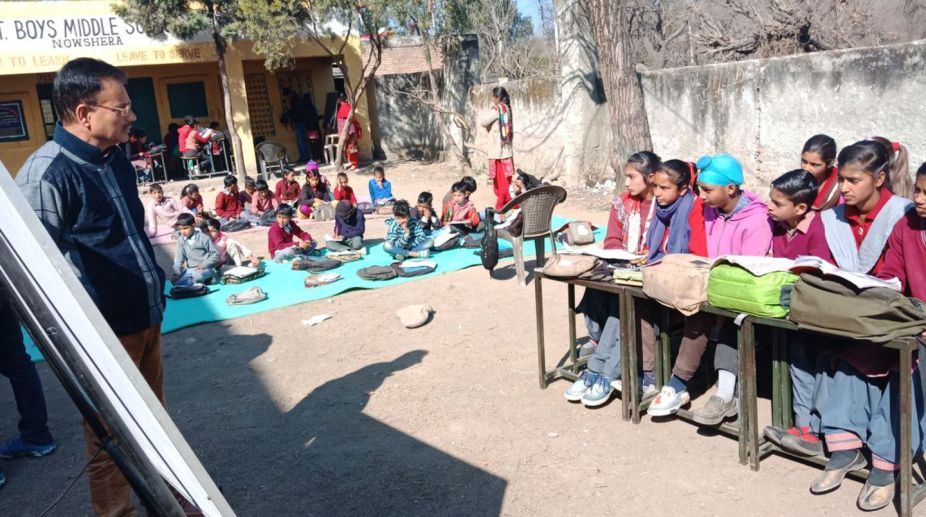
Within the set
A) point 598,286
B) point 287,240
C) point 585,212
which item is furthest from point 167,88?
point 598,286

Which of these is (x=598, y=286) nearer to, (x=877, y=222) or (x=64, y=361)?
(x=877, y=222)

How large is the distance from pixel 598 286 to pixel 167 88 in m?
16.3

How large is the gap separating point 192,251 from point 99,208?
5.63 metres

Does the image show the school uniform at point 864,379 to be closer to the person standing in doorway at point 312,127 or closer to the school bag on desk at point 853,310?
the school bag on desk at point 853,310

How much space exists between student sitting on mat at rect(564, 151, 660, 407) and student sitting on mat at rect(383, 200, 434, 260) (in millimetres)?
4368

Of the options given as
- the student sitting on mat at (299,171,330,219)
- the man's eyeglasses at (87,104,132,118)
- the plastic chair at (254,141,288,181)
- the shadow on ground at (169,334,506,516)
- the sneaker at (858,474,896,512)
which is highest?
the man's eyeglasses at (87,104,132,118)

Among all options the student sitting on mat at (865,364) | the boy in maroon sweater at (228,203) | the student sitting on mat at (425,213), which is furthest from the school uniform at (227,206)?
the student sitting on mat at (865,364)

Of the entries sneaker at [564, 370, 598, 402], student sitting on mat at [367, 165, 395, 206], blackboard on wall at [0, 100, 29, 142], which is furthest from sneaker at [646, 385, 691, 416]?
blackboard on wall at [0, 100, 29, 142]

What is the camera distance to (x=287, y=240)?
365 inches

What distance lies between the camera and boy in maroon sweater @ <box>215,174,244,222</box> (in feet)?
38.7

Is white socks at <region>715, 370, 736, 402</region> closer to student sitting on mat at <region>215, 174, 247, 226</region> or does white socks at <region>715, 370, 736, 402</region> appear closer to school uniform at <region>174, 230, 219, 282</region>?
school uniform at <region>174, 230, 219, 282</region>

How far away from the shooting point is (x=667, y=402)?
12.8 feet

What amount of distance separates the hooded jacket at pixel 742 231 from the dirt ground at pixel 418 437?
940 mm

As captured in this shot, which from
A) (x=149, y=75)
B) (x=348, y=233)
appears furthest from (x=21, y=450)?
(x=149, y=75)
